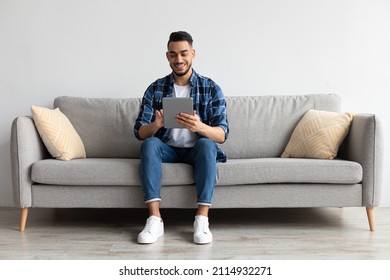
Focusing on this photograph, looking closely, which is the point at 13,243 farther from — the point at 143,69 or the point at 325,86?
the point at 325,86

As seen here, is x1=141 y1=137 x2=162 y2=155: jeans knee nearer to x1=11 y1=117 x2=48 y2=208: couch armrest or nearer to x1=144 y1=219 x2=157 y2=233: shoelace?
x1=144 y1=219 x2=157 y2=233: shoelace

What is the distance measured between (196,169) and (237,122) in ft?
2.40

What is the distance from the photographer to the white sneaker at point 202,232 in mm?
2420

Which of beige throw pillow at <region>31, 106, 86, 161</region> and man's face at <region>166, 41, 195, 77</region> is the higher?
man's face at <region>166, 41, 195, 77</region>

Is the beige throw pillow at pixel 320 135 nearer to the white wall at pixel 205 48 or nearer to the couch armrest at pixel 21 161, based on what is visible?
the white wall at pixel 205 48

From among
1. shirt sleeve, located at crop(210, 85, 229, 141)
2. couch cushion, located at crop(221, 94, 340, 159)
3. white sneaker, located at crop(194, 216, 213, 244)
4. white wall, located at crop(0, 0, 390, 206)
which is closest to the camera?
white sneaker, located at crop(194, 216, 213, 244)

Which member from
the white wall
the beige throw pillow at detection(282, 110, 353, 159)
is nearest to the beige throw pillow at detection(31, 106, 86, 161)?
the white wall

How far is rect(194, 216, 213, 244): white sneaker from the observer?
2.42m

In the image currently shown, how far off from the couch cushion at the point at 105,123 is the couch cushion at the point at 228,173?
0.51 metres

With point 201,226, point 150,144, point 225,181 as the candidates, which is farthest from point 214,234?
point 150,144

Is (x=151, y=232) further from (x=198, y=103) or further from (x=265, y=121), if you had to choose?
(x=265, y=121)

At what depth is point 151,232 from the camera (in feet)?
8.07

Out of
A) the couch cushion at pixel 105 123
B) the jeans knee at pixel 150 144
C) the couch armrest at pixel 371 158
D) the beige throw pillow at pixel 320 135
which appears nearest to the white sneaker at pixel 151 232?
the jeans knee at pixel 150 144

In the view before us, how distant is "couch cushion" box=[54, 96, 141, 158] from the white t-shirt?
43cm
